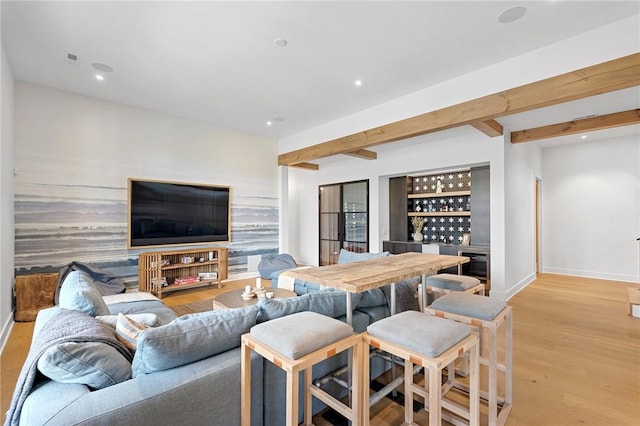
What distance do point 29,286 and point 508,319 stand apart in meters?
5.04

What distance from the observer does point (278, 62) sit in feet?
10.1

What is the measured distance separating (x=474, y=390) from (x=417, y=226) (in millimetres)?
4837

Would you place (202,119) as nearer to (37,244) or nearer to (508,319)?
(37,244)

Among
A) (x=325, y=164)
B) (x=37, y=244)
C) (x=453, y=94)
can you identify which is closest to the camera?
(x=453, y=94)

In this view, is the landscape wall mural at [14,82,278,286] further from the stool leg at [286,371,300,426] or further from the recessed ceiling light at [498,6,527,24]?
the recessed ceiling light at [498,6,527,24]

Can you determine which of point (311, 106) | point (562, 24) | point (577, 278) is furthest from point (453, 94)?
point (577, 278)

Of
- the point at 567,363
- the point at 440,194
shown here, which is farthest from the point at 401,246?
the point at 567,363

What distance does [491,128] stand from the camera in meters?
4.05

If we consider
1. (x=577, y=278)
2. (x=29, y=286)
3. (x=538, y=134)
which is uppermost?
(x=538, y=134)

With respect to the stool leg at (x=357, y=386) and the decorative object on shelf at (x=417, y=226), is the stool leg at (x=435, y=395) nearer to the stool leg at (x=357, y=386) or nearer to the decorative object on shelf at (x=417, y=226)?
the stool leg at (x=357, y=386)

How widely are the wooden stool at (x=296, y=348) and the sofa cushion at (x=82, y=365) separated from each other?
52cm

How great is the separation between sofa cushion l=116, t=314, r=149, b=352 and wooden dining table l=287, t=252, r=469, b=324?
838 millimetres

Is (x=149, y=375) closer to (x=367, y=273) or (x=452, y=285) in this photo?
(x=367, y=273)

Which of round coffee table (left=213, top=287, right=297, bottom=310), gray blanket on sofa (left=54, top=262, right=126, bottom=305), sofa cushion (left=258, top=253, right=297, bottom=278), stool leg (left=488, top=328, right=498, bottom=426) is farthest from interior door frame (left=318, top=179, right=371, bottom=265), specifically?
stool leg (left=488, top=328, right=498, bottom=426)
